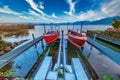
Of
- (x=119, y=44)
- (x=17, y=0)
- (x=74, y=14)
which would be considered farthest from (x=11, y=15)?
(x=119, y=44)

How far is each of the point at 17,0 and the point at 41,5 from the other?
5.98ft

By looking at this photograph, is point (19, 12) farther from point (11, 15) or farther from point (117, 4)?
point (117, 4)

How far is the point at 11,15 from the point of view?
15.0 metres

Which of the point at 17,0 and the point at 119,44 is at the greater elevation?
the point at 17,0

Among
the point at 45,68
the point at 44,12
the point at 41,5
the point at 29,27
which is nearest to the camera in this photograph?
the point at 45,68

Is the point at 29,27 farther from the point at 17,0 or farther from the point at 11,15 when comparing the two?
the point at 17,0

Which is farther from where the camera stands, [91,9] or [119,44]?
[91,9]

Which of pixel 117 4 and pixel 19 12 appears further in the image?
pixel 19 12

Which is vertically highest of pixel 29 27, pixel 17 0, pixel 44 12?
pixel 17 0

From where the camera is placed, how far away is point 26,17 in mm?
15758

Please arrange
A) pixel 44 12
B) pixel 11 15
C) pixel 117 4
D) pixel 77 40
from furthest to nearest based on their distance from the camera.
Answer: pixel 11 15 → pixel 44 12 → pixel 117 4 → pixel 77 40

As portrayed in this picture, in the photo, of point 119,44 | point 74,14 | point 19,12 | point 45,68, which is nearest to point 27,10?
point 19,12

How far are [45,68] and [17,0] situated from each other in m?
8.82

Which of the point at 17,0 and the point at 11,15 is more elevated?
the point at 17,0
